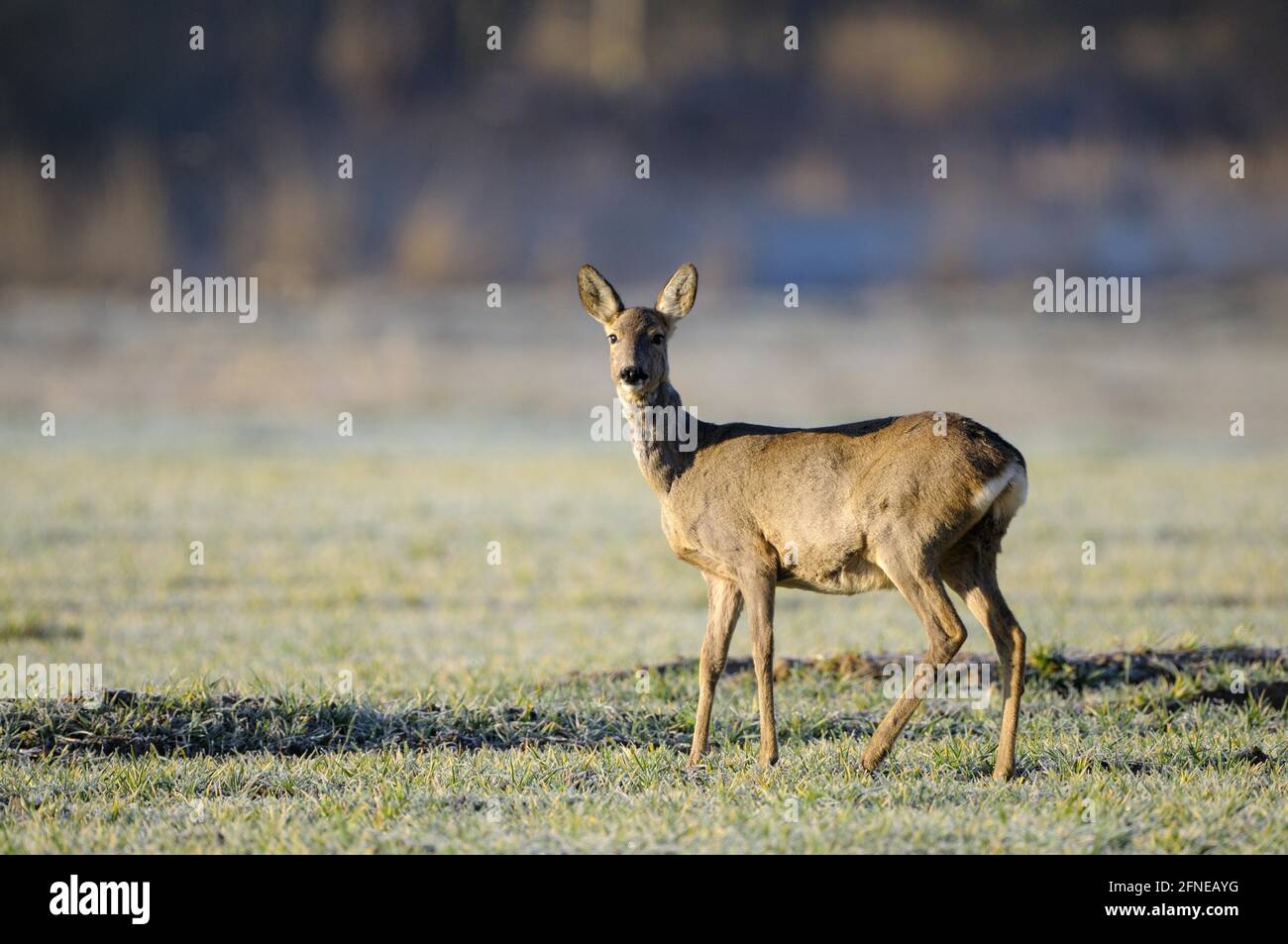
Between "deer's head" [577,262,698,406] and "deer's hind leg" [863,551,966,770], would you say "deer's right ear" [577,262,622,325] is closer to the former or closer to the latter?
"deer's head" [577,262,698,406]

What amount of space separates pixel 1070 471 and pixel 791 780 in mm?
22420

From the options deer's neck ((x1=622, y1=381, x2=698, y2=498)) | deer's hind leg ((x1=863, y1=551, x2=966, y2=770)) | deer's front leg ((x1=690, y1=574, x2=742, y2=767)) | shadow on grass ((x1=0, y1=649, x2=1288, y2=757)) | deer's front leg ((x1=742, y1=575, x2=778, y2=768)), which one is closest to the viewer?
deer's hind leg ((x1=863, y1=551, x2=966, y2=770))

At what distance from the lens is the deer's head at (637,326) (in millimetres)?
8719

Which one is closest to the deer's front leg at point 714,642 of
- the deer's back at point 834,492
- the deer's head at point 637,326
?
the deer's back at point 834,492

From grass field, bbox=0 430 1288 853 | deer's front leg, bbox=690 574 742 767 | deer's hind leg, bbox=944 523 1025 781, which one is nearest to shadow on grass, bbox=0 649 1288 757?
grass field, bbox=0 430 1288 853

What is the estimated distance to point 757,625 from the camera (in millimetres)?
8430

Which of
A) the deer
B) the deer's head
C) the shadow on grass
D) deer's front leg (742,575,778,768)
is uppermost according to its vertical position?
the deer's head

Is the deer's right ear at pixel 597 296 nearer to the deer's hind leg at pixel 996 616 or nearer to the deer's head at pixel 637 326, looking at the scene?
the deer's head at pixel 637 326

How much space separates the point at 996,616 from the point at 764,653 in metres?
1.25

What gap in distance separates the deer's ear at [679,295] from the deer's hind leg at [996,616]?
86.2 inches

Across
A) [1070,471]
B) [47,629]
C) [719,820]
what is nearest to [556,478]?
[1070,471]

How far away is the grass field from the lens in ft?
23.2
